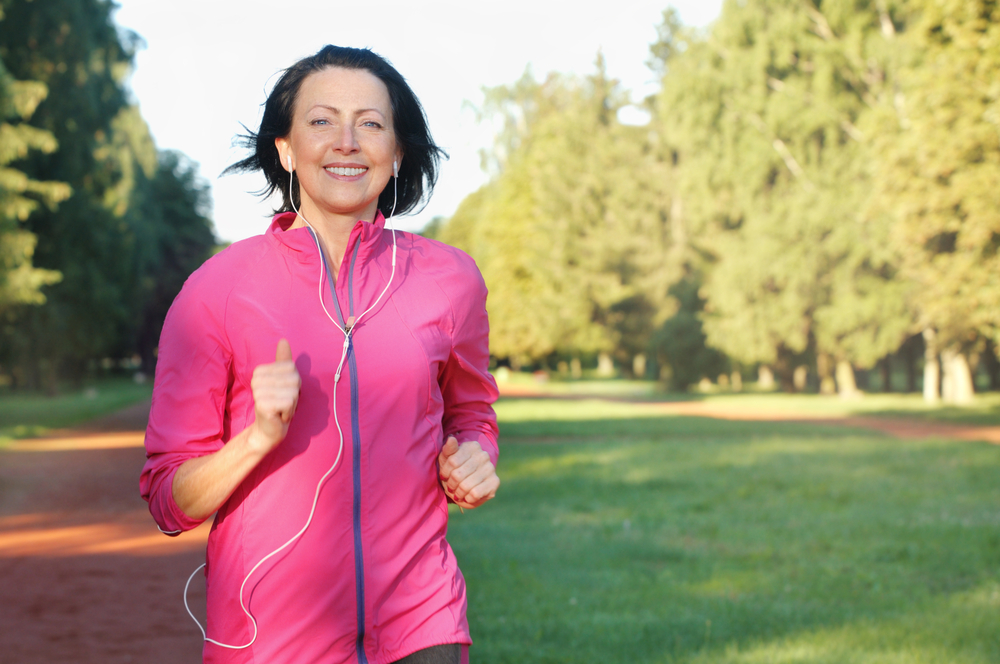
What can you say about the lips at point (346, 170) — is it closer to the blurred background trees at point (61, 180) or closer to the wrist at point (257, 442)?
the wrist at point (257, 442)

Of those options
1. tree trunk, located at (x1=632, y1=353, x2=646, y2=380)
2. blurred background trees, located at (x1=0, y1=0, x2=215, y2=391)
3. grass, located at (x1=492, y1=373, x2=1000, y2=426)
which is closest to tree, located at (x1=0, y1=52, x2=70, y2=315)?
blurred background trees, located at (x1=0, y1=0, x2=215, y2=391)

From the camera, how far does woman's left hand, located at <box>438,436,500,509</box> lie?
2207 mm

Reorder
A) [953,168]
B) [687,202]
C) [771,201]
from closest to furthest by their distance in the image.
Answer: [953,168] < [771,201] < [687,202]

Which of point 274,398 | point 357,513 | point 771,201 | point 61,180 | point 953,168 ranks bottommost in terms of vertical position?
point 357,513

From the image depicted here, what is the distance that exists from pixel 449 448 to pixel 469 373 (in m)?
0.23

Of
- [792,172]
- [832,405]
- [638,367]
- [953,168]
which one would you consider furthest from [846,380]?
[953,168]

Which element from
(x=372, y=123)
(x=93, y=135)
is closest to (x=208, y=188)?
(x=93, y=135)

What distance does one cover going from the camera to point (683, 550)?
942cm

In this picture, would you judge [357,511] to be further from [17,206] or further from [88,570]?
[17,206]

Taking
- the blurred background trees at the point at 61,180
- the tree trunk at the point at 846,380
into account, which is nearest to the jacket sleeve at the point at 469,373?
the blurred background trees at the point at 61,180

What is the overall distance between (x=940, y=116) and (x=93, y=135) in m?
21.5

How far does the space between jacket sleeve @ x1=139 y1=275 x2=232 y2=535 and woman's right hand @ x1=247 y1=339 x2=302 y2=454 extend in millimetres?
167

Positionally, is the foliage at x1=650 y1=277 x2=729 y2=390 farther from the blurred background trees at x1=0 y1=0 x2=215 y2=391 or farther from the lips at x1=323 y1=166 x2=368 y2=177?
the lips at x1=323 y1=166 x2=368 y2=177

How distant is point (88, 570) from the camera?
8.63 metres
